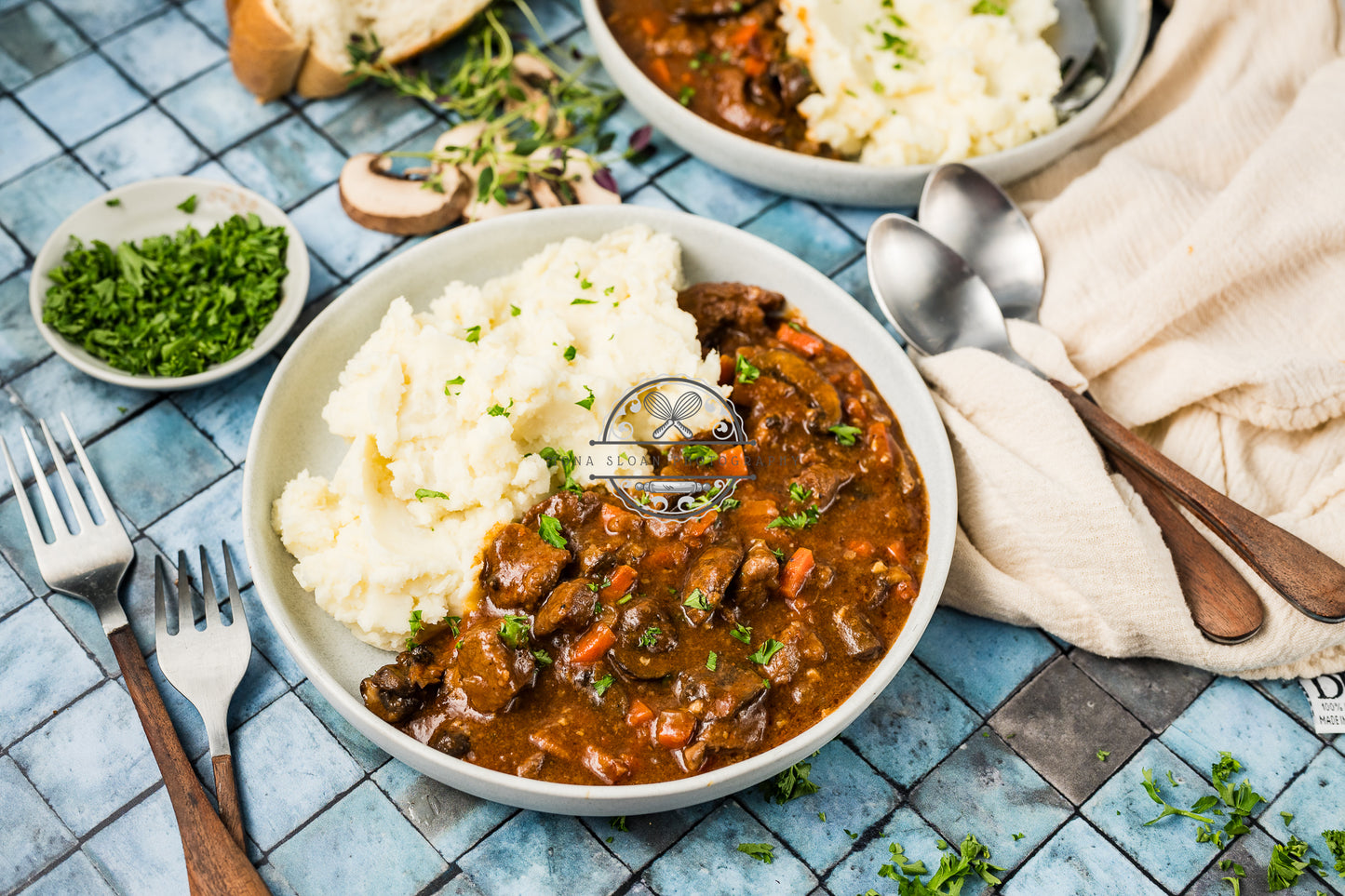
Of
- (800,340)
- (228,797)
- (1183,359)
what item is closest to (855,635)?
(800,340)

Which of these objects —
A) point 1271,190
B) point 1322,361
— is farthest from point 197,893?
point 1271,190

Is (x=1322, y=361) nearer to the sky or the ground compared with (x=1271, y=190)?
nearer to the ground

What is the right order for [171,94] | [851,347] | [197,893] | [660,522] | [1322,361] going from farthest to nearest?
[171,94] → [851,347] → [1322,361] → [660,522] → [197,893]

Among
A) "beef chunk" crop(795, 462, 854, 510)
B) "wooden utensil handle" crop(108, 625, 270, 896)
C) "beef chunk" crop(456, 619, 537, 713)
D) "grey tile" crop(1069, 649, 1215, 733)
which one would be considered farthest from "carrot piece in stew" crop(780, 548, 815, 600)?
"wooden utensil handle" crop(108, 625, 270, 896)

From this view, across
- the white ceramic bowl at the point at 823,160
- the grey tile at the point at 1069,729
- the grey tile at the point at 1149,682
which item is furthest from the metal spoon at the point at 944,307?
the grey tile at the point at 1069,729

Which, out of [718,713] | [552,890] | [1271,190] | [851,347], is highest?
[1271,190]

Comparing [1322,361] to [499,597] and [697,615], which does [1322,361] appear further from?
[499,597]
